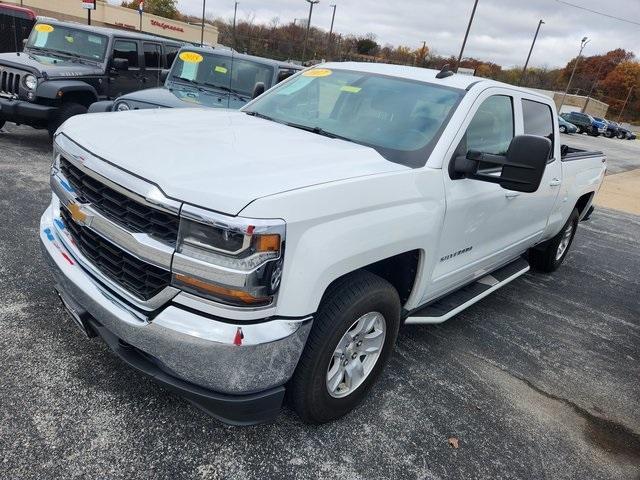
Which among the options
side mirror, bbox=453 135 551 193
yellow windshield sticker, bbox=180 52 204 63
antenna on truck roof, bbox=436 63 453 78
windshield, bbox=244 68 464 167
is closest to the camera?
side mirror, bbox=453 135 551 193

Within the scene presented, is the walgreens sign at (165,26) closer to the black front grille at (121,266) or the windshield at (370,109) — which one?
the windshield at (370,109)

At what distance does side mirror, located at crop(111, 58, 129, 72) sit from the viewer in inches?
319

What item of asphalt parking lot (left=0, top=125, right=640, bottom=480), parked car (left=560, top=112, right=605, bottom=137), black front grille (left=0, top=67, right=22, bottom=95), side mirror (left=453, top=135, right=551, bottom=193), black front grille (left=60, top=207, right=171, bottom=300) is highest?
side mirror (left=453, top=135, right=551, bottom=193)

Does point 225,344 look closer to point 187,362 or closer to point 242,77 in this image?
point 187,362

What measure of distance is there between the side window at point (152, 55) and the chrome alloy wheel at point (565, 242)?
757cm

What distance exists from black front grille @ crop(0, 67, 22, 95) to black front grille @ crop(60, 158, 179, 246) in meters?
5.78

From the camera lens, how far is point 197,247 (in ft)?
6.15

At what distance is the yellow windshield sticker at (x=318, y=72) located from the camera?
372 cm

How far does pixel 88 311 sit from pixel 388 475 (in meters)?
1.62

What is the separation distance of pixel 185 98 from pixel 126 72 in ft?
7.88

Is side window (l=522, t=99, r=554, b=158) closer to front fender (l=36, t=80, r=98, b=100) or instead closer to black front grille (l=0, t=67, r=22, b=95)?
front fender (l=36, t=80, r=98, b=100)

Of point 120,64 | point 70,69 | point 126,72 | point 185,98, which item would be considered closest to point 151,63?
point 126,72

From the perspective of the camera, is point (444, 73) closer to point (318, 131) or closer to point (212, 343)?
point (318, 131)

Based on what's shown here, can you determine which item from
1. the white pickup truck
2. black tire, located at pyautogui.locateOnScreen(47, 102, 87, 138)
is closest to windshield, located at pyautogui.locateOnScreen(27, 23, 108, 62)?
black tire, located at pyautogui.locateOnScreen(47, 102, 87, 138)
